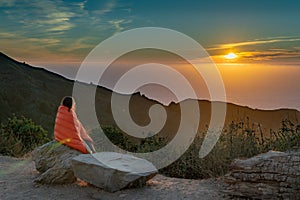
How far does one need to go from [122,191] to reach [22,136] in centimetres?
630

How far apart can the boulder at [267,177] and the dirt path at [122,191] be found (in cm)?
42

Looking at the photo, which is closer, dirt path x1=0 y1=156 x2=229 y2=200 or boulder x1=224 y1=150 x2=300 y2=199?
boulder x1=224 y1=150 x2=300 y2=199

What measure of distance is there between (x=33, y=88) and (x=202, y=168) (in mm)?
23621

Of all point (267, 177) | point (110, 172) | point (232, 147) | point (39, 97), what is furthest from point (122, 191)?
point (39, 97)

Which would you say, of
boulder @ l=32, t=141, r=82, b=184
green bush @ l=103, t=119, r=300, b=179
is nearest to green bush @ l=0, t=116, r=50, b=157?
boulder @ l=32, t=141, r=82, b=184

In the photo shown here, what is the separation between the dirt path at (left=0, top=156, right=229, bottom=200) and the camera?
6621 mm

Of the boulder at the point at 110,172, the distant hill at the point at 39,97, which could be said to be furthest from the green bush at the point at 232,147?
A: the distant hill at the point at 39,97

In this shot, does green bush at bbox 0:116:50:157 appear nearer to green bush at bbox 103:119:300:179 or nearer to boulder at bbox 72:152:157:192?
boulder at bbox 72:152:157:192

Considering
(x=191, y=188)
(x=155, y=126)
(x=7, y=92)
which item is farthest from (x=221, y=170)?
(x=7, y=92)

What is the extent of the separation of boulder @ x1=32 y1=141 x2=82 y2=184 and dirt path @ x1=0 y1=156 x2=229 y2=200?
12 centimetres

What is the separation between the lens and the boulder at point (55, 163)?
717 centimetres

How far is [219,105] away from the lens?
10.5 meters

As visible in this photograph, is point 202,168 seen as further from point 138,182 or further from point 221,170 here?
point 138,182

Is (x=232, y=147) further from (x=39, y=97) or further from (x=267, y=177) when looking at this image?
(x=39, y=97)
